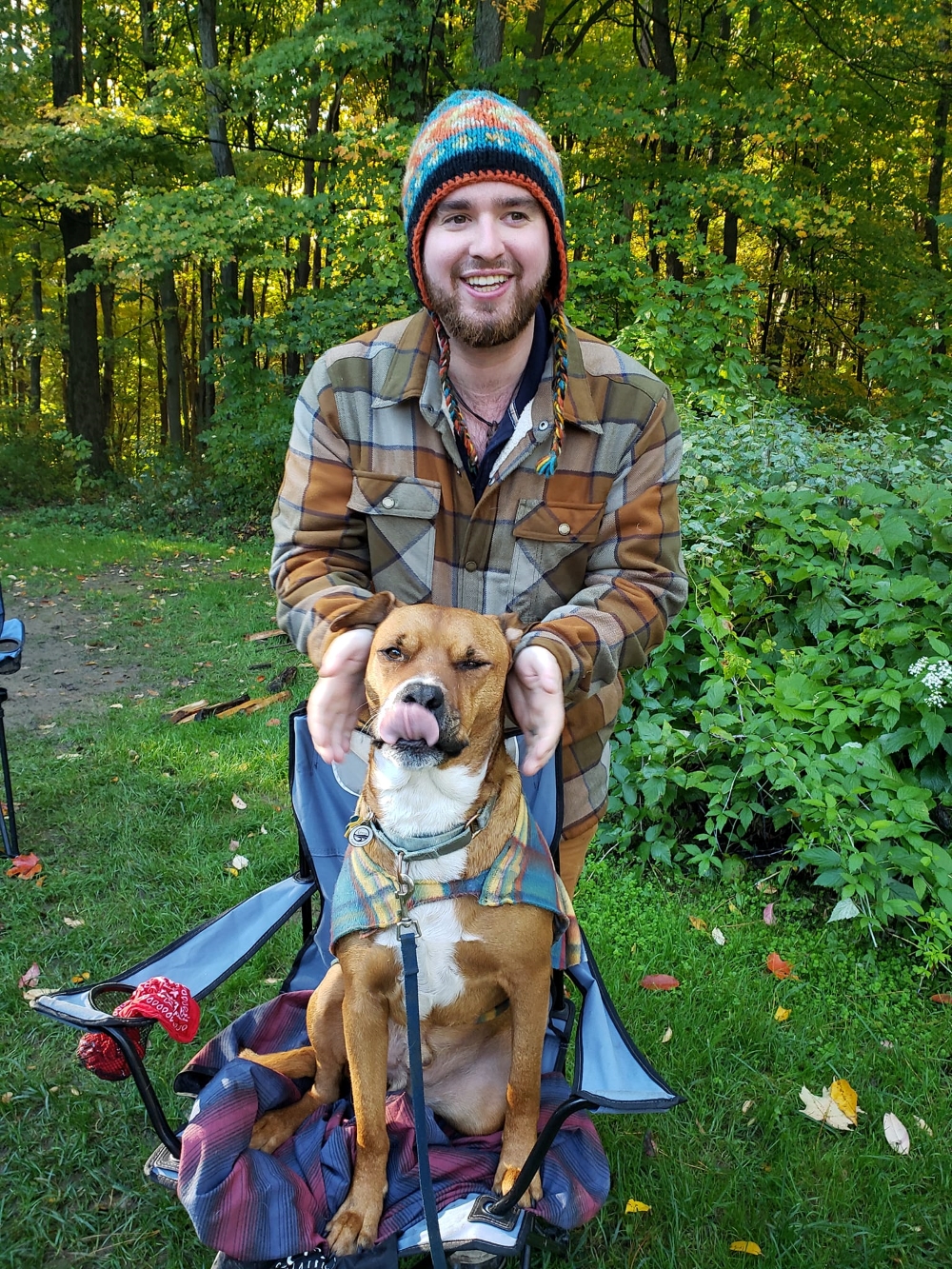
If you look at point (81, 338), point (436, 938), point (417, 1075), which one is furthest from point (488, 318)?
point (81, 338)

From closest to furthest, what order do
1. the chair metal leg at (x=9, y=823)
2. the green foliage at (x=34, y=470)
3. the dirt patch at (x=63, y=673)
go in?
the chair metal leg at (x=9, y=823), the dirt patch at (x=63, y=673), the green foliage at (x=34, y=470)

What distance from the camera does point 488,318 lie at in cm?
203

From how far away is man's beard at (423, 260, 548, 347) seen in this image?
2.03 meters

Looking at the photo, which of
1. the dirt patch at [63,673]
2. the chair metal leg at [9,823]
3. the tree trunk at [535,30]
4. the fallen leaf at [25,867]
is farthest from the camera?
the tree trunk at [535,30]

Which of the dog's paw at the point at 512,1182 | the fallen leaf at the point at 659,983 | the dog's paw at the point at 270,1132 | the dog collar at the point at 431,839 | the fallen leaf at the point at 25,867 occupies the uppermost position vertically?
the dog collar at the point at 431,839

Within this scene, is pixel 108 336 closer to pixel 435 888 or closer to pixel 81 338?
pixel 81 338

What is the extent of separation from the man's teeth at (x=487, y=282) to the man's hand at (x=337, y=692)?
2.75 feet

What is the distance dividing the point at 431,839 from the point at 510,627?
487 mm

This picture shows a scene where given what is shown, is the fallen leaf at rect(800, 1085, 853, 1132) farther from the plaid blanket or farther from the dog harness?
the dog harness

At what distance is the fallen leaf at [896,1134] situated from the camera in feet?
8.48

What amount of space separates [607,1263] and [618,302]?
29.7 feet

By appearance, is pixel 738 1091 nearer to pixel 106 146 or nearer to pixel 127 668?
pixel 127 668

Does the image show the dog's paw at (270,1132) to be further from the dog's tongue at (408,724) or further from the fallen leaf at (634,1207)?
the dog's tongue at (408,724)

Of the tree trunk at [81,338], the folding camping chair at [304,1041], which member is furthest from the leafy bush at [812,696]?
the tree trunk at [81,338]
